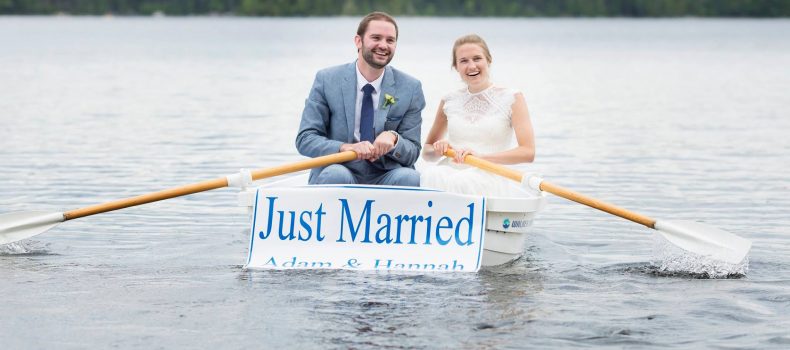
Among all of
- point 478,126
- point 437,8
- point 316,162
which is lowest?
point 437,8

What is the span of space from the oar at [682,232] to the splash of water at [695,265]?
0.09 m

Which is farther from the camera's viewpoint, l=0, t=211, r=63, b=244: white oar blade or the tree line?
the tree line

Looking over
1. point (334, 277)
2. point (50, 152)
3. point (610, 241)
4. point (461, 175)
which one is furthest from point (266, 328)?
point (50, 152)

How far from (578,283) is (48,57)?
45.3 m

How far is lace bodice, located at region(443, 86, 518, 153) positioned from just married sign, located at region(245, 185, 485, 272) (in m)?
0.89

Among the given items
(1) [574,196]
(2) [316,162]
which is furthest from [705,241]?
(2) [316,162]

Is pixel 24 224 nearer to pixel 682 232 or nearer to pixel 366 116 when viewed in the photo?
pixel 366 116

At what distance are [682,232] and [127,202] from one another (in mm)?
3275

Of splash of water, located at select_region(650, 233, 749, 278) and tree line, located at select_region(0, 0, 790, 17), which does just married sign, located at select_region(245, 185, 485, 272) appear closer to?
splash of water, located at select_region(650, 233, 749, 278)

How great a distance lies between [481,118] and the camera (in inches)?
346

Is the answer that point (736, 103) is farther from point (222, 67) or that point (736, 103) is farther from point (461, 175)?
point (222, 67)

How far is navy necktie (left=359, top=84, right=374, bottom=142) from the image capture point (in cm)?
834

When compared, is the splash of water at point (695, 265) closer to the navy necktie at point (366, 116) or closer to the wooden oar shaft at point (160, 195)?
the navy necktie at point (366, 116)

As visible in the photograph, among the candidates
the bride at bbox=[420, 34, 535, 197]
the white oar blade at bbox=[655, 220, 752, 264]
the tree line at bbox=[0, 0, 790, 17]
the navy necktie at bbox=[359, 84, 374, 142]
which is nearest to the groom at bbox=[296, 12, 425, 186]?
the navy necktie at bbox=[359, 84, 374, 142]
